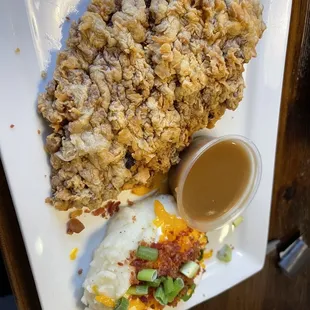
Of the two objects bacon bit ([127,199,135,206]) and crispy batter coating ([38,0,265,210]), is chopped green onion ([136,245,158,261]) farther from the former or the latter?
crispy batter coating ([38,0,265,210])

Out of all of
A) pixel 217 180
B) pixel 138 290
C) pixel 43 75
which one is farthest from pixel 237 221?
pixel 43 75

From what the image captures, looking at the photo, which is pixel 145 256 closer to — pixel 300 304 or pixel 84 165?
pixel 84 165

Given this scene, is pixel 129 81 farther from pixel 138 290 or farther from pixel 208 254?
pixel 208 254

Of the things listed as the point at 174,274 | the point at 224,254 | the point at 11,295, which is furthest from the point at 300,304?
the point at 11,295

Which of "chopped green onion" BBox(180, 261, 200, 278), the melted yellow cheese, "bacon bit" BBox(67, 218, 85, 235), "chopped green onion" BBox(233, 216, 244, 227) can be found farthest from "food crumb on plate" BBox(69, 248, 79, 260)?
"chopped green onion" BBox(233, 216, 244, 227)

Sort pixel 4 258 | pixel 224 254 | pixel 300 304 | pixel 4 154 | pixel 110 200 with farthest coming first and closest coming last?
pixel 300 304, pixel 224 254, pixel 110 200, pixel 4 258, pixel 4 154

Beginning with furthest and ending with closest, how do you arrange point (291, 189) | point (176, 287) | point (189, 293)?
point (291, 189) → point (189, 293) → point (176, 287)
